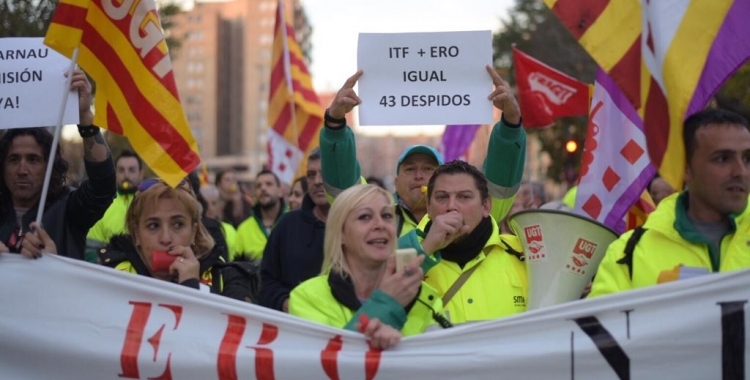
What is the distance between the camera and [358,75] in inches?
196

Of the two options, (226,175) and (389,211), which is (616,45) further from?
(226,175)

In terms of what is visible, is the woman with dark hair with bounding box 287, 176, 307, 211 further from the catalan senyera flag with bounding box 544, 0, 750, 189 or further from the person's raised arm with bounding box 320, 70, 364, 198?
the catalan senyera flag with bounding box 544, 0, 750, 189

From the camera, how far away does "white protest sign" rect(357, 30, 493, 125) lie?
→ 4.95 metres

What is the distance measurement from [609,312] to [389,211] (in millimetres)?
892

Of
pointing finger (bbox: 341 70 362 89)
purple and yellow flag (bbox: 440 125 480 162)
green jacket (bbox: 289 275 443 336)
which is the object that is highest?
purple and yellow flag (bbox: 440 125 480 162)

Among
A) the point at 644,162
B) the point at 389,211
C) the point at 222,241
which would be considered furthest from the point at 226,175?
the point at 389,211

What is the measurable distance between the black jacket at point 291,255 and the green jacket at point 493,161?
1.12 m

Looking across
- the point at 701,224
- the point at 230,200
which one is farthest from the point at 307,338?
the point at 230,200

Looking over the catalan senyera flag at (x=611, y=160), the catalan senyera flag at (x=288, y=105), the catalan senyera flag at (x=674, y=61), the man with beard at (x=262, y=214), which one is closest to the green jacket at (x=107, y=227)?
the man with beard at (x=262, y=214)

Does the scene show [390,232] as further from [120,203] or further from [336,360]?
[120,203]

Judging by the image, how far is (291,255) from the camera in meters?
6.46

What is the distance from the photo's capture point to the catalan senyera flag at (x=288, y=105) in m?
12.2

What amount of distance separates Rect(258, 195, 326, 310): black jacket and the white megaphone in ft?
7.14

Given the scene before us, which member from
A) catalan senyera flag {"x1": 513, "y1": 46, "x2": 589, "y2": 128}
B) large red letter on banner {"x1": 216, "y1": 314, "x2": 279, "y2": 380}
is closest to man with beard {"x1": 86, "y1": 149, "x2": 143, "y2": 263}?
catalan senyera flag {"x1": 513, "y1": 46, "x2": 589, "y2": 128}
